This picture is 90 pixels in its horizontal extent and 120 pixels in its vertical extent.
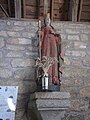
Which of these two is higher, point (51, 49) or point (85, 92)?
point (51, 49)

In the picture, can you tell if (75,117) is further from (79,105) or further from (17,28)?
(17,28)

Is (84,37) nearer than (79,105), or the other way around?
(79,105)

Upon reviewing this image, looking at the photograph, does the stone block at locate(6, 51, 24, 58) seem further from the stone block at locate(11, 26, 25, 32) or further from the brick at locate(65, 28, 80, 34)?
the brick at locate(65, 28, 80, 34)

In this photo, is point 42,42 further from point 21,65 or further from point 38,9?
point 38,9

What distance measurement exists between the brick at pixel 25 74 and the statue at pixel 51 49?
1.29 ft

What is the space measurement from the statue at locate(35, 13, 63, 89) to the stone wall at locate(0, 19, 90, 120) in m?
0.37

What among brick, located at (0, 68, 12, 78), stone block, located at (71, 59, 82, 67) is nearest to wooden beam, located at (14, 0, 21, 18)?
brick, located at (0, 68, 12, 78)

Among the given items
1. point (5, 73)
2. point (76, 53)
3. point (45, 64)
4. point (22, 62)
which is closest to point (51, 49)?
point (45, 64)

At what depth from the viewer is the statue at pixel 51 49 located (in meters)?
3.06

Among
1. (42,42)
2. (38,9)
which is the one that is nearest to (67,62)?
(42,42)

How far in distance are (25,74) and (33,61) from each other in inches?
8.9

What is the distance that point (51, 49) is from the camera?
323cm

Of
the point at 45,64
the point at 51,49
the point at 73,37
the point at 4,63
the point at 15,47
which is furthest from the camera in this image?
the point at 73,37

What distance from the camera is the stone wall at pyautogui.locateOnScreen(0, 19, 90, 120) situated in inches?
132
